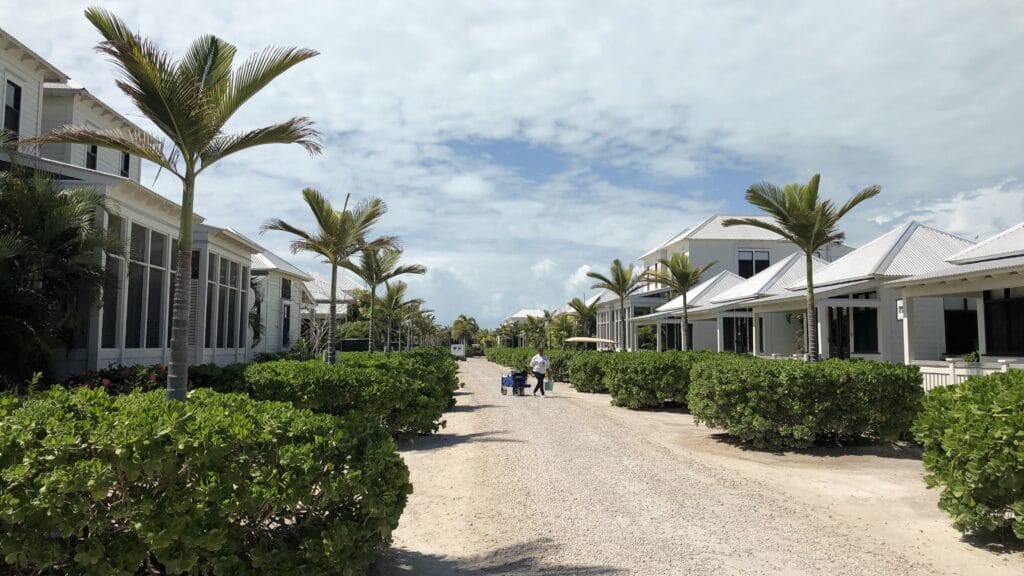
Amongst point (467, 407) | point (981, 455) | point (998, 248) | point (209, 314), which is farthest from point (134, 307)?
point (998, 248)

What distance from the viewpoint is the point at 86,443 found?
4.05 metres

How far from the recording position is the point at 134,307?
1409 centimetres

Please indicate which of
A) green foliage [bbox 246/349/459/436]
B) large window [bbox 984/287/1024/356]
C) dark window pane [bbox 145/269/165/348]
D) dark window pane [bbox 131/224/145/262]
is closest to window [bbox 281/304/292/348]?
dark window pane [bbox 145/269/165/348]

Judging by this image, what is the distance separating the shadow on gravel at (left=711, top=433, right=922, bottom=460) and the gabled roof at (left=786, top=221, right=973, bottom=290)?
7770 mm

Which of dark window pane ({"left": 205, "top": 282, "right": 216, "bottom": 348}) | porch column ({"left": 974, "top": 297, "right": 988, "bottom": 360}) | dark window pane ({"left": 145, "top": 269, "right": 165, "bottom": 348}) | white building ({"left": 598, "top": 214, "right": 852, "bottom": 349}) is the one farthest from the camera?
white building ({"left": 598, "top": 214, "right": 852, "bottom": 349})

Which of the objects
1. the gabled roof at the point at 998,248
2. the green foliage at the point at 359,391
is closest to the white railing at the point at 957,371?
the gabled roof at the point at 998,248

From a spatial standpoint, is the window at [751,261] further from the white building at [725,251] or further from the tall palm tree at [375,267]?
the tall palm tree at [375,267]

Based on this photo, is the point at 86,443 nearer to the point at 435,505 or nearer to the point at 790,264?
the point at 435,505

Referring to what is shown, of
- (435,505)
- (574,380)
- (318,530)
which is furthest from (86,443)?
(574,380)

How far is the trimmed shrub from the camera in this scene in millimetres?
23648

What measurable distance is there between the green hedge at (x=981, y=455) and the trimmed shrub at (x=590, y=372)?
1635cm

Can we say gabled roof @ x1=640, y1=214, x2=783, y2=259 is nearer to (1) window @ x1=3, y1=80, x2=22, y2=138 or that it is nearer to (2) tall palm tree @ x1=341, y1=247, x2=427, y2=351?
(2) tall palm tree @ x1=341, y1=247, x2=427, y2=351

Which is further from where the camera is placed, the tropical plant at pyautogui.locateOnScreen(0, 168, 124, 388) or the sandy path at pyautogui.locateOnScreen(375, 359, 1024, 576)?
the tropical plant at pyautogui.locateOnScreen(0, 168, 124, 388)

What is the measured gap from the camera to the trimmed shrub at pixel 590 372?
77.6 feet
